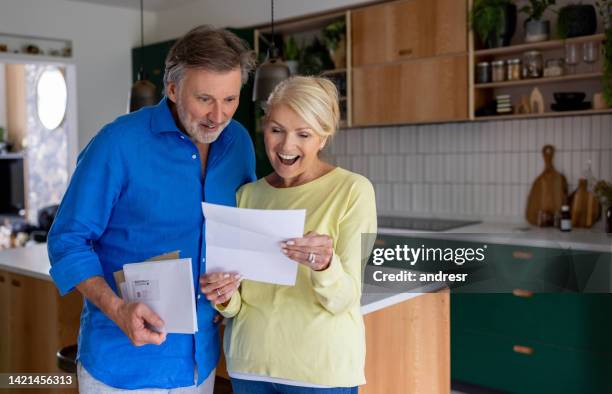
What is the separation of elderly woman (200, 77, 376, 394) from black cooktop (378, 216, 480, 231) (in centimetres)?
272

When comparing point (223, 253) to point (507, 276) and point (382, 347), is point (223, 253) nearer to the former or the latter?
point (382, 347)

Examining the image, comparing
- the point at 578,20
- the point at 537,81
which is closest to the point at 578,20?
the point at 578,20

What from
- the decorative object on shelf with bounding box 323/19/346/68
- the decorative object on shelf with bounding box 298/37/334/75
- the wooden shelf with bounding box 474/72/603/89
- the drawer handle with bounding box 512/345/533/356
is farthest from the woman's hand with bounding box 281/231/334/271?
the decorative object on shelf with bounding box 298/37/334/75

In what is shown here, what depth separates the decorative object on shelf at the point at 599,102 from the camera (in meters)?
3.66

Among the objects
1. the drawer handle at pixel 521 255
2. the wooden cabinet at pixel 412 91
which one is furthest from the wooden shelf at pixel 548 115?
the drawer handle at pixel 521 255

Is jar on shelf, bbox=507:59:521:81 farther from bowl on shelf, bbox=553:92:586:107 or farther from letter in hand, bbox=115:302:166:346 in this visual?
letter in hand, bbox=115:302:166:346

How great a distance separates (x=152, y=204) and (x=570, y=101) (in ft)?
9.97

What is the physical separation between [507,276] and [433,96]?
4.34 ft

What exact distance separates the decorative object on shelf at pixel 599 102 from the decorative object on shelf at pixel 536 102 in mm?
328

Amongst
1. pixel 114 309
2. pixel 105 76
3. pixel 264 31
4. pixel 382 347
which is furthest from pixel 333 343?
pixel 105 76

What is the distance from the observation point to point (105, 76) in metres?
5.95

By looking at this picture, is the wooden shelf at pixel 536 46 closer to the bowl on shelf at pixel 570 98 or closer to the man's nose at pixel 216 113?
the bowl on shelf at pixel 570 98

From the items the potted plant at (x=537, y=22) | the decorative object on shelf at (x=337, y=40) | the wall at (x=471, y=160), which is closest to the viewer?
the potted plant at (x=537, y=22)

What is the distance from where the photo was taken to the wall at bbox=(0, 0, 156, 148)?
5480 millimetres
